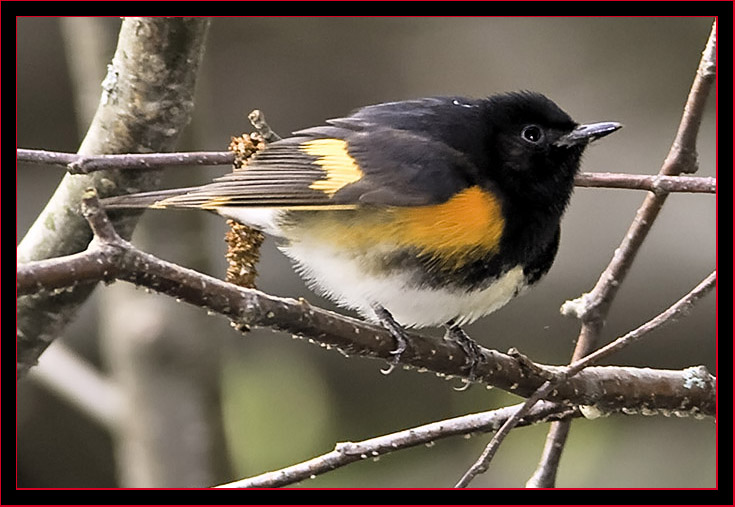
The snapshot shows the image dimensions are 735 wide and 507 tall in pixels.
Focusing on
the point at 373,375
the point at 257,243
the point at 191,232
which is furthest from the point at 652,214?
the point at 373,375

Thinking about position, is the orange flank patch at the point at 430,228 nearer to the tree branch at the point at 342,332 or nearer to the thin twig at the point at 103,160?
the tree branch at the point at 342,332

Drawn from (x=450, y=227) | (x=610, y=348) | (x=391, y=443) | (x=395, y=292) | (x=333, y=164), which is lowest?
(x=391, y=443)

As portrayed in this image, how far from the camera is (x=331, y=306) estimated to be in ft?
11.3

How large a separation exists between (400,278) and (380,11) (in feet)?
1.50

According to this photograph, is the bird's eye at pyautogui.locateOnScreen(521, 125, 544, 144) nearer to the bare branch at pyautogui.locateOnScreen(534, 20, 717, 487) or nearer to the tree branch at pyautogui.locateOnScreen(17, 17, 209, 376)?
the bare branch at pyautogui.locateOnScreen(534, 20, 717, 487)

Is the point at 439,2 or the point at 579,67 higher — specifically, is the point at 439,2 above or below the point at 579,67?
below

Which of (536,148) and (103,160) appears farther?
(536,148)

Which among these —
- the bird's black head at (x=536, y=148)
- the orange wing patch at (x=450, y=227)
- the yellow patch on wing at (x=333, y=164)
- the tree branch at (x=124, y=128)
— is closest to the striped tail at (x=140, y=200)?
the tree branch at (x=124, y=128)

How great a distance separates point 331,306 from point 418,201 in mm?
1732

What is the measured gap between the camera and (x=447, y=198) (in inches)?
69.7

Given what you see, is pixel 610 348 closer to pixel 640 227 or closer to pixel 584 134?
pixel 640 227

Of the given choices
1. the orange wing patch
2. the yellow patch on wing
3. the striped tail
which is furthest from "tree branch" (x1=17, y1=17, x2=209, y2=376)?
the orange wing patch

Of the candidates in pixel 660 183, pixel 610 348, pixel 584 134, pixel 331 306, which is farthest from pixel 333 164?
pixel 331 306

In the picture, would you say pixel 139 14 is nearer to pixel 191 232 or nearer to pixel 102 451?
pixel 191 232
